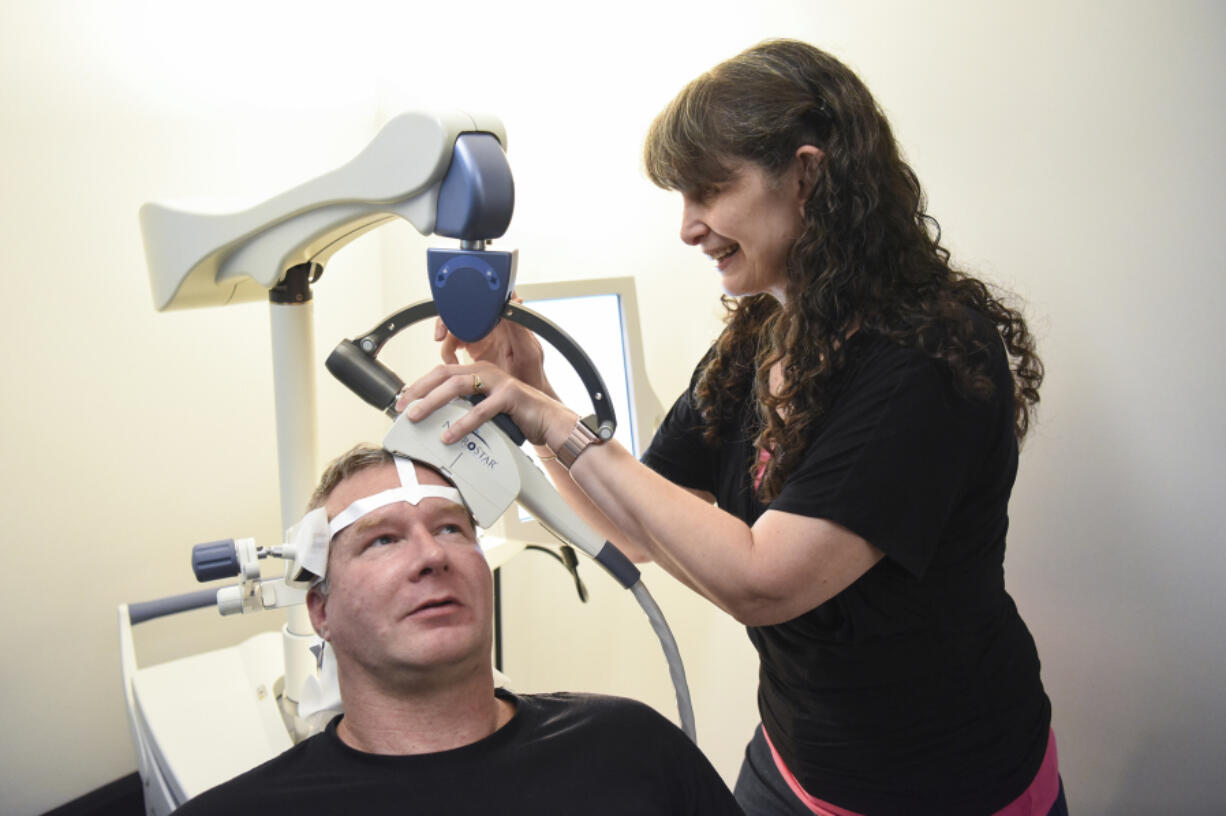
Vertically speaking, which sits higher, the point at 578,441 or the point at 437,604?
the point at 578,441

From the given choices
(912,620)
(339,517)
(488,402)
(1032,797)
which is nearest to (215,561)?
(339,517)

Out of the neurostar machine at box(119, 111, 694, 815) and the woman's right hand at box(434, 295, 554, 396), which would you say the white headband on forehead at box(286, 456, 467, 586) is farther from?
the woman's right hand at box(434, 295, 554, 396)

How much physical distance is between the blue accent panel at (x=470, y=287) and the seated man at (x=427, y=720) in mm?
242

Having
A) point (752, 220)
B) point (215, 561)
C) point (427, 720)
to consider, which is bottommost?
point (427, 720)

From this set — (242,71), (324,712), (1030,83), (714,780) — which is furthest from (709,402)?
(242,71)

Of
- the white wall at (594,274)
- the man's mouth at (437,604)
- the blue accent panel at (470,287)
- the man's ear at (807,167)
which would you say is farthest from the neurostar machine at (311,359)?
the white wall at (594,274)

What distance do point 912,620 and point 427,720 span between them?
60cm

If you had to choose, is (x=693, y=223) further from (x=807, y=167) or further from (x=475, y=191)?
(x=475, y=191)

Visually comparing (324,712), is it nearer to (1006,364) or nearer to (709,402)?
(709,402)

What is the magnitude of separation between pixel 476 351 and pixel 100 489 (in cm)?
120

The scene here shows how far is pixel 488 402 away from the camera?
42.5 inches

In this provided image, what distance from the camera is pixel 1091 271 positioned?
1.64 metres

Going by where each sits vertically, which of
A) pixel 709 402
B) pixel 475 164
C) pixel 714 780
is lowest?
pixel 714 780

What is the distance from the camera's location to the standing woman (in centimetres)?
104
